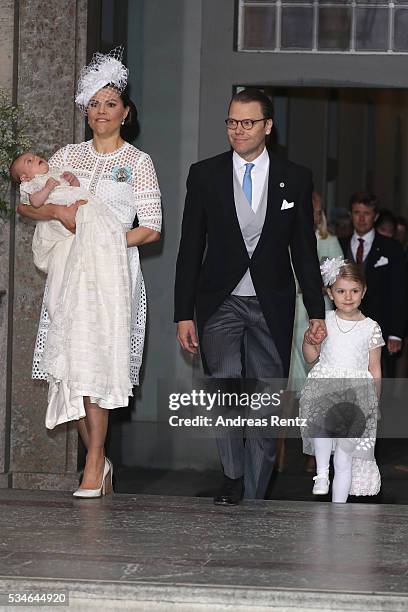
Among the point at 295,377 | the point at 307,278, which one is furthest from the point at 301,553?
the point at 295,377

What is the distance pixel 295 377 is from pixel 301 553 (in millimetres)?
4013

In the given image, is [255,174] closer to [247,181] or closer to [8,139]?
[247,181]

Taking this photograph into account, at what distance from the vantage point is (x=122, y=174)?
7.69 meters

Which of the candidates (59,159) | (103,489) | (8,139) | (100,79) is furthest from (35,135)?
(103,489)

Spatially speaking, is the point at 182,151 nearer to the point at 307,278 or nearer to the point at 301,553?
the point at 307,278

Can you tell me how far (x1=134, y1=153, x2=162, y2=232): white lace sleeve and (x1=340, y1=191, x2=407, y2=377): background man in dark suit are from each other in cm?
359

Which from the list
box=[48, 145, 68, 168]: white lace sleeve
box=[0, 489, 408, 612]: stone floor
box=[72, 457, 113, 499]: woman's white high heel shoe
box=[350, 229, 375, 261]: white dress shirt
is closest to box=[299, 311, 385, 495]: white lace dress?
box=[0, 489, 408, 612]: stone floor

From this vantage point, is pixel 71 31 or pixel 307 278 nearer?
pixel 307 278

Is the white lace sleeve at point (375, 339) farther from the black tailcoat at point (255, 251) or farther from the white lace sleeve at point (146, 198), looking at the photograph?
the white lace sleeve at point (146, 198)

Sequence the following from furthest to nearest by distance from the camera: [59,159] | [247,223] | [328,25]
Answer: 1. [328,25]
2. [59,159]
3. [247,223]

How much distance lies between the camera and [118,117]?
771 cm

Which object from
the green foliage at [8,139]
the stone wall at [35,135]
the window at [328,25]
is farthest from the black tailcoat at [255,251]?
the window at [328,25]

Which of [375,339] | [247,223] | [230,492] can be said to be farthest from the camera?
[375,339]

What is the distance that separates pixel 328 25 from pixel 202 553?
13.3 feet
